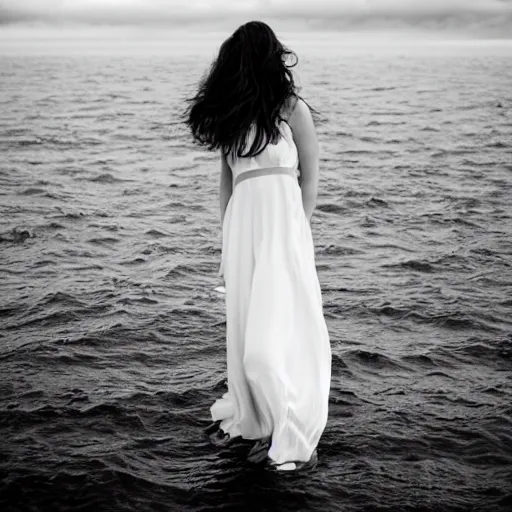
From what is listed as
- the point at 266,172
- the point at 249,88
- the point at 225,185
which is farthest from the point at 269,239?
the point at 249,88

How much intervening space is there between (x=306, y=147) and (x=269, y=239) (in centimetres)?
56

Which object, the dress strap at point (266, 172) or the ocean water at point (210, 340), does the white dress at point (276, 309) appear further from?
the ocean water at point (210, 340)

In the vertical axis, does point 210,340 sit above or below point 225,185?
below

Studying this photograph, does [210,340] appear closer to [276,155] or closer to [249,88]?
[276,155]

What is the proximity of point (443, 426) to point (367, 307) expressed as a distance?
2417 millimetres

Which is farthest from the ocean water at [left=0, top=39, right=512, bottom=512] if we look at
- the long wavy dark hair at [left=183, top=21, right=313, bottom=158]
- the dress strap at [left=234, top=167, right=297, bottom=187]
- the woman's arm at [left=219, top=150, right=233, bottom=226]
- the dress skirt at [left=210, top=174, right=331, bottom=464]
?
the long wavy dark hair at [left=183, top=21, right=313, bottom=158]

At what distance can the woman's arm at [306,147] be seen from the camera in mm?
4055

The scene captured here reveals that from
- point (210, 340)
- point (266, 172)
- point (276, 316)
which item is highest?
point (266, 172)

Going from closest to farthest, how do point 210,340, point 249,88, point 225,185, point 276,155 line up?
1. point 249,88
2. point 276,155
3. point 225,185
4. point 210,340

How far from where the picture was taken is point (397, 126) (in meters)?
21.8

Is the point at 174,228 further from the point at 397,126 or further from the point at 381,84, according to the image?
the point at 381,84

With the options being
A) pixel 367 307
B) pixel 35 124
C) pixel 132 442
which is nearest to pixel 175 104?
pixel 35 124

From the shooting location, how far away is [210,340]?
6355 millimetres

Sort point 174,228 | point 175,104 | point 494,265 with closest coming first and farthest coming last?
point 494,265, point 174,228, point 175,104
